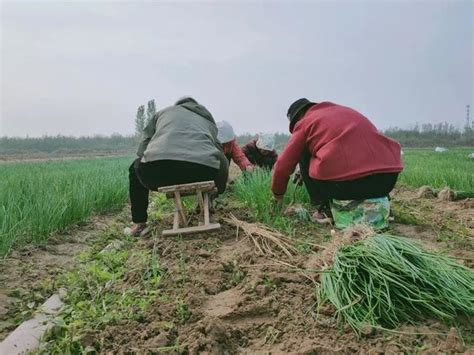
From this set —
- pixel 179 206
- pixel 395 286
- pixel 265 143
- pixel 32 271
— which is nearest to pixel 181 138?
pixel 179 206

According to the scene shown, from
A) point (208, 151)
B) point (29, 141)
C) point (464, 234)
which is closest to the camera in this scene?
point (464, 234)

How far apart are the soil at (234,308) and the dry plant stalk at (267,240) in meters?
0.06

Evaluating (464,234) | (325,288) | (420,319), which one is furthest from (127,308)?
(464,234)

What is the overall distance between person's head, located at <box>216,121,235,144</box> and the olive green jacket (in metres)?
1.49

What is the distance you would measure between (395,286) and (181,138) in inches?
71.3

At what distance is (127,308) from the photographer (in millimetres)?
1792

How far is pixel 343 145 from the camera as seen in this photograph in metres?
2.85

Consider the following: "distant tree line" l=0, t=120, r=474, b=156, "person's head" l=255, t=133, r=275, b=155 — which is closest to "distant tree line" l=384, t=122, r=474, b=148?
"distant tree line" l=0, t=120, r=474, b=156

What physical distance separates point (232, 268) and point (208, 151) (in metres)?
1.05

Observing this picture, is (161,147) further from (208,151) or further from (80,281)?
(80,281)

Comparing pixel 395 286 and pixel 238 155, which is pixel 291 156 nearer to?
pixel 395 286

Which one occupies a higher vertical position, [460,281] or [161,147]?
[161,147]

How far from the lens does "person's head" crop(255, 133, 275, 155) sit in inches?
228

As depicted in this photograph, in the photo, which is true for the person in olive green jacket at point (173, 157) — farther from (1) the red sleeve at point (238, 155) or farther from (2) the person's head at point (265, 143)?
(2) the person's head at point (265, 143)
